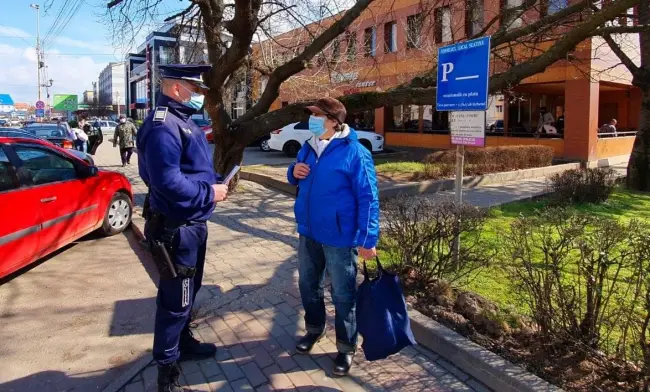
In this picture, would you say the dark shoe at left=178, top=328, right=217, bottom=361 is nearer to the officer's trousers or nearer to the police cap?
the officer's trousers

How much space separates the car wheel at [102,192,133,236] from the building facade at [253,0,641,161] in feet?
16.3

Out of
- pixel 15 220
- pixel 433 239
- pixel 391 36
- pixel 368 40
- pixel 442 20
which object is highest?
pixel 391 36

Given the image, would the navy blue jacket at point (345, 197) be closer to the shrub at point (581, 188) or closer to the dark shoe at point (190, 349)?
the dark shoe at point (190, 349)

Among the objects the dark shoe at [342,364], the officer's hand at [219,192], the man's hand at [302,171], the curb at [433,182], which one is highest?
the man's hand at [302,171]

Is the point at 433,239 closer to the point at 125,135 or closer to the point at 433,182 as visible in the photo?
the point at 433,182


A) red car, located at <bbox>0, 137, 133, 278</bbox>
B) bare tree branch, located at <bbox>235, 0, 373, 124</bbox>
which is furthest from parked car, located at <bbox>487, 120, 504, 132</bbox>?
red car, located at <bbox>0, 137, 133, 278</bbox>

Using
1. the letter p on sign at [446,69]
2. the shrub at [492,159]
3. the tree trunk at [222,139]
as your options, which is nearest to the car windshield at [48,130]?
the tree trunk at [222,139]

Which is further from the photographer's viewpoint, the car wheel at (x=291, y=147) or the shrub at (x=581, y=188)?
the car wheel at (x=291, y=147)

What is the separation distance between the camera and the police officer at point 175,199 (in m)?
2.70

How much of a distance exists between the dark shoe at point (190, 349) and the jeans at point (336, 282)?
80 cm

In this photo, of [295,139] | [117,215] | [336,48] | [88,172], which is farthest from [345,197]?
[295,139]

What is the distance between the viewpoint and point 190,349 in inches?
134

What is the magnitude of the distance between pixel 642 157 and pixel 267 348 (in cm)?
1134

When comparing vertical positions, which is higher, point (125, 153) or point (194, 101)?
point (194, 101)
